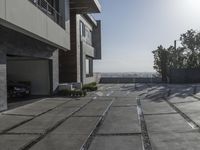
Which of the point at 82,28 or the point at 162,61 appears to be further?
the point at 162,61

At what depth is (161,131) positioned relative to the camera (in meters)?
9.67

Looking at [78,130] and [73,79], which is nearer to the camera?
[78,130]

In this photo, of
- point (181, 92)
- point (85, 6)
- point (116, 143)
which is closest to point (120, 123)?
point (116, 143)

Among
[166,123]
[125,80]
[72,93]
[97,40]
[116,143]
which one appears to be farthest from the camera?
[125,80]

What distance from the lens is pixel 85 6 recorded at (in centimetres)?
2794

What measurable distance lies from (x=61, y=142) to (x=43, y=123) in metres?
3.19

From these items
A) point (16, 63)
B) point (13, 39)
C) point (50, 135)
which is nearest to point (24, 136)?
point (50, 135)

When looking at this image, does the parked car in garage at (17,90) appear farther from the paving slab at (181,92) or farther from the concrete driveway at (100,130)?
the paving slab at (181,92)

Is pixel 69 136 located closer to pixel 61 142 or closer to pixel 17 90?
pixel 61 142

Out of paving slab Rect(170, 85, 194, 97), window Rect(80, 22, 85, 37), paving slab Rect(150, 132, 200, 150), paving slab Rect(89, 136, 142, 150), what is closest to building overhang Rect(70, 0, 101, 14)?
window Rect(80, 22, 85, 37)

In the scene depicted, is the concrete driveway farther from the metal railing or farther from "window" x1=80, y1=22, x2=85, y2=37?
"window" x1=80, y1=22, x2=85, y2=37

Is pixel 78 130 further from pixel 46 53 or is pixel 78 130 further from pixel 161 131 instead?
pixel 46 53

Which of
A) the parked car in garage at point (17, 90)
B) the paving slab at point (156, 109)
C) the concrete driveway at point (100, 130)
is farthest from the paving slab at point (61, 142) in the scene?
the parked car in garage at point (17, 90)

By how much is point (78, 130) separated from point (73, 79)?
70.3 ft
